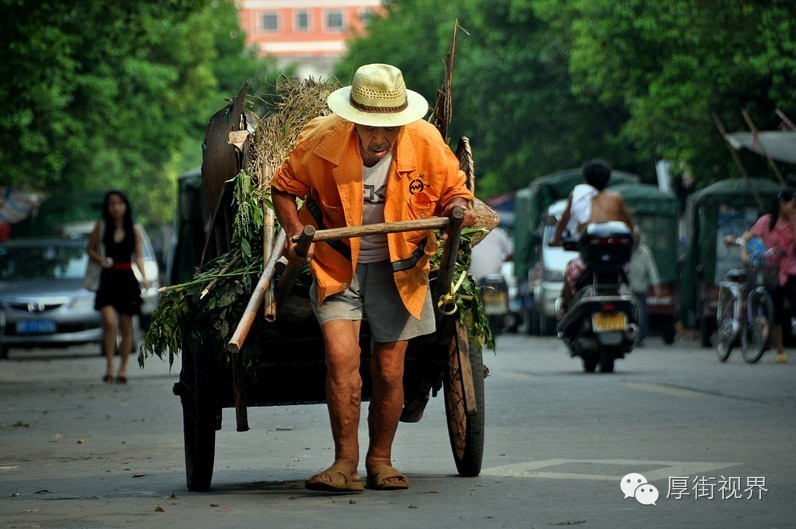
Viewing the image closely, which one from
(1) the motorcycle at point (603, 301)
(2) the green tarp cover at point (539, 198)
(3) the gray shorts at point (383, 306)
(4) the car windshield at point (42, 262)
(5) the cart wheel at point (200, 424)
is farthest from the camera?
(2) the green tarp cover at point (539, 198)

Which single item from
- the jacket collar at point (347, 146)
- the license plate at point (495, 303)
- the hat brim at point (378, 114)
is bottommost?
the license plate at point (495, 303)

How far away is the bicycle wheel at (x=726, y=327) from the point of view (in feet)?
62.8

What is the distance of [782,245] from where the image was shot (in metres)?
18.6

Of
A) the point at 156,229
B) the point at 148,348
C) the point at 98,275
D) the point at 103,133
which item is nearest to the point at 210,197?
the point at 148,348

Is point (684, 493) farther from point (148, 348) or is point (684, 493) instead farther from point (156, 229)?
point (156, 229)

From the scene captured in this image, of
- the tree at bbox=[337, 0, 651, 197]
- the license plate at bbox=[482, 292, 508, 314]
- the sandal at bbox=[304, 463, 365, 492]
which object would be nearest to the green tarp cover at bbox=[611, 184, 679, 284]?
the license plate at bbox=[482, 292, 508, 314]

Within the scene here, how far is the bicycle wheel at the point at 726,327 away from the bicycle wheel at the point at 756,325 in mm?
224

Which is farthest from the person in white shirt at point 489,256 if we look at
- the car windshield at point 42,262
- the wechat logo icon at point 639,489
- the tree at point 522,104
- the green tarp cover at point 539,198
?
the tree at point 522,104

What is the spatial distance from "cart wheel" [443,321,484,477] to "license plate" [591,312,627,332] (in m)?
8.08

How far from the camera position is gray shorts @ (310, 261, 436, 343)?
24.4 ft

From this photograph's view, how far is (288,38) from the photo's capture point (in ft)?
501

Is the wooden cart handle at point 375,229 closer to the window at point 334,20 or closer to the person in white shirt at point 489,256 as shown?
the person in white shirt at point 489,256

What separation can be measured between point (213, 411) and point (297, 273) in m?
0.96

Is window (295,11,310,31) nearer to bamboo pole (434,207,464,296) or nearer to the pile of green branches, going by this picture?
the pile of green branches
